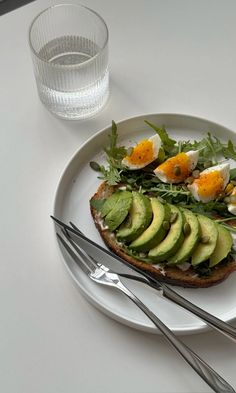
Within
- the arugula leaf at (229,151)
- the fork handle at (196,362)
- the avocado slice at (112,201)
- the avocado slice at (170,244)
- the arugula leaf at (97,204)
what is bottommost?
the fork handle at (196,362)

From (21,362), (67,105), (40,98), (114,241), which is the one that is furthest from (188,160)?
(21,362)

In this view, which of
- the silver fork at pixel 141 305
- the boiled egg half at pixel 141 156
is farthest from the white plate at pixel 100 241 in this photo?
the boiled egg half at pixel 141 156

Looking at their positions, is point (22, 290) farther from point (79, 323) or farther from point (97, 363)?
point (97, 363)

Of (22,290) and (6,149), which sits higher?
(6,149)

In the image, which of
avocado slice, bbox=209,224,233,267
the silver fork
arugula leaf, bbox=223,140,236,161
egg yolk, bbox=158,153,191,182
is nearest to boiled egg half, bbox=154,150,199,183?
egg yolk, bbox=158,153,191,182

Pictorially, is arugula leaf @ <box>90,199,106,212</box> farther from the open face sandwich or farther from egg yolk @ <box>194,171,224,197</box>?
egg yolk @ <box>194,171,224,197</box>

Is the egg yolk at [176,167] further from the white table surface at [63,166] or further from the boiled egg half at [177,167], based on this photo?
the white table surface at [63,166]
